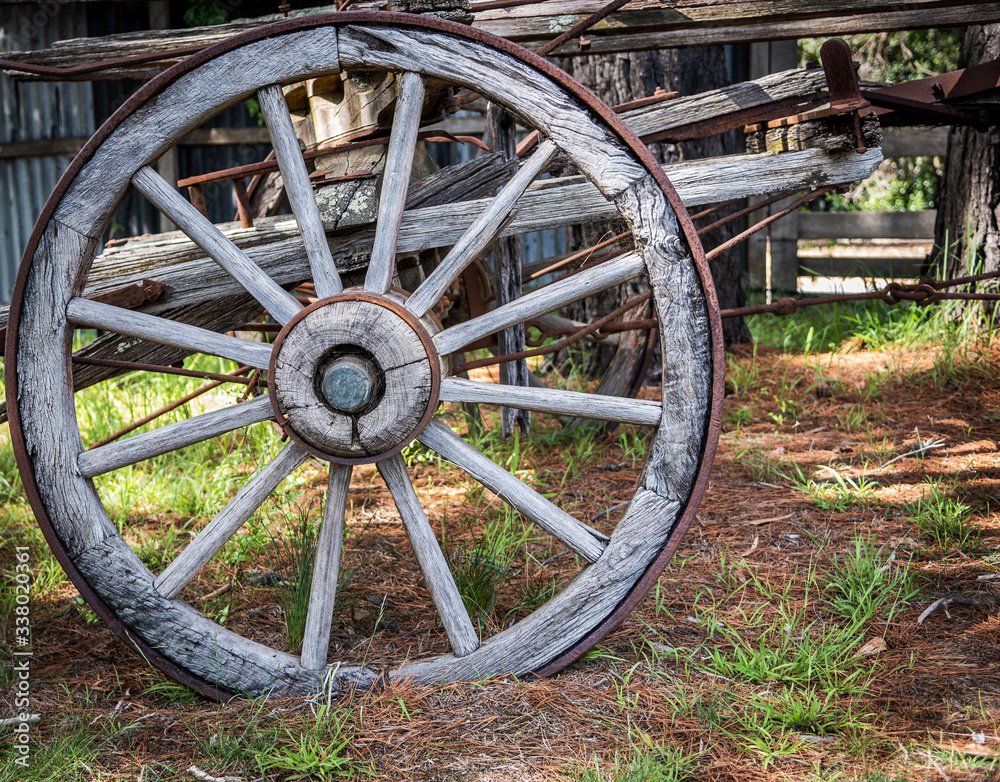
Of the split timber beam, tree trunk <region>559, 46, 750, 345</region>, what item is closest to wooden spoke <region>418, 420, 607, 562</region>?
the split timber beam

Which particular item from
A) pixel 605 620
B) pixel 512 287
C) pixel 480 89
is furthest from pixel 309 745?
pixel 512 287

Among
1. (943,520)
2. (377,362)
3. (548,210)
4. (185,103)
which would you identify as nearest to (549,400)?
(377,362)

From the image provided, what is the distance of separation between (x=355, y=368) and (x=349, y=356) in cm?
4

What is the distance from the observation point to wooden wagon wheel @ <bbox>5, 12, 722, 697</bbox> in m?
1.86

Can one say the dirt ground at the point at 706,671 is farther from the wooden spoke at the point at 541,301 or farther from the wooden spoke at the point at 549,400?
the wooden spoke at the point at 541,301

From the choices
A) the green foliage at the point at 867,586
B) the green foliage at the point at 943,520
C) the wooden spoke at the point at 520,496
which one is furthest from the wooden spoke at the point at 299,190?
the green foliage at the point at 943,520

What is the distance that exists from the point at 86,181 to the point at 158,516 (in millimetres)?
1556

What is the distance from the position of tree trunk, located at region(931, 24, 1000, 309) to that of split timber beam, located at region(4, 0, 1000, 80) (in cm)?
170

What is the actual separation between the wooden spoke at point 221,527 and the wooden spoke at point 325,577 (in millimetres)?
110

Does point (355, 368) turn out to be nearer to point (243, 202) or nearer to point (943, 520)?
point (243, 202)

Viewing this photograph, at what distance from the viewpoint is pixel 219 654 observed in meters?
1.92

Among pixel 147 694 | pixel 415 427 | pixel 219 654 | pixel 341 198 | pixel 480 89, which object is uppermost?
pixel 480 89

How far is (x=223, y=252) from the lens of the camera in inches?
77.0

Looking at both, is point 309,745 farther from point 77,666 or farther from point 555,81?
point 555,81
